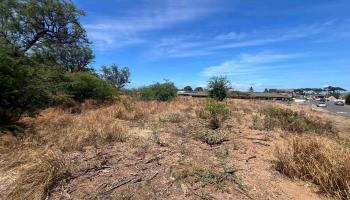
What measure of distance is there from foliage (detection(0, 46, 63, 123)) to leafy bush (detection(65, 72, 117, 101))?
11332mm

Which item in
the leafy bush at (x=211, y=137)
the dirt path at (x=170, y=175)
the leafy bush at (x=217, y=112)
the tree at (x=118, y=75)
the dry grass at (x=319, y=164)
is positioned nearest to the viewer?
the dirt path at (x=170, y=175)

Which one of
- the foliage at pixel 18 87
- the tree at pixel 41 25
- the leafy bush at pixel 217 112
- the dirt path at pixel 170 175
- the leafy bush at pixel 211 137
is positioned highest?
the tree at pixel 41 25

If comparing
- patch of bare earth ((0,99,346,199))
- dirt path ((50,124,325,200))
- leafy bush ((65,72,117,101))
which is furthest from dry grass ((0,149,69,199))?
leafy bush ((65,72,117,101))

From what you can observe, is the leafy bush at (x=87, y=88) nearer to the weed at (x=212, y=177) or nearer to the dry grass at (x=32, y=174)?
the dry grass at (x=32, y=174)

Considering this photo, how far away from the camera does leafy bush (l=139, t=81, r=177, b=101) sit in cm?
2882

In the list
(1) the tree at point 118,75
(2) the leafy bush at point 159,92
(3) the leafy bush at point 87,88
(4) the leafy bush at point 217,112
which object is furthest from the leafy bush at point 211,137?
(1) the tree at point 118,75

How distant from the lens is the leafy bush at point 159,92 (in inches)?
1135

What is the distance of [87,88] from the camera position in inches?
843

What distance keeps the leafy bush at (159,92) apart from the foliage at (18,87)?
19.3 m

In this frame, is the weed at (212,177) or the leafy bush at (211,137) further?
the leafy bush at (211,137)

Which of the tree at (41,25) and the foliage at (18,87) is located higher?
the tree at (41,25)

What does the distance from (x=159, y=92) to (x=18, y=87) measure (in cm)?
2144

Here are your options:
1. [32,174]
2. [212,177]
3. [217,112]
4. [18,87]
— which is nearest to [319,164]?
[212,177]

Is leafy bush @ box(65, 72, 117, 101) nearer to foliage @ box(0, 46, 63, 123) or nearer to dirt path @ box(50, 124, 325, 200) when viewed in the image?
foliage @ box(0, 46, 63, 123)
